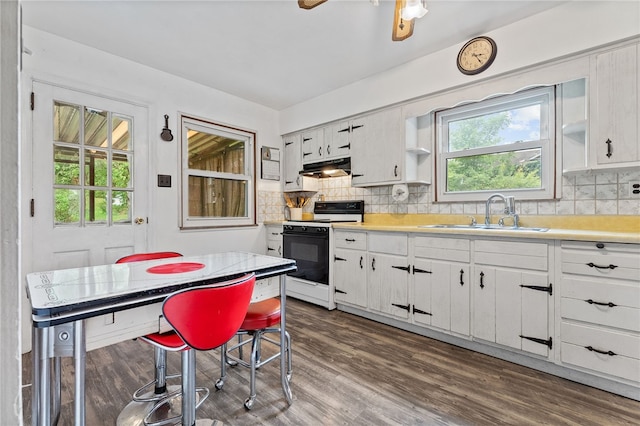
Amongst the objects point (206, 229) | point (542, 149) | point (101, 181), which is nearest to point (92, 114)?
point (101, 181)

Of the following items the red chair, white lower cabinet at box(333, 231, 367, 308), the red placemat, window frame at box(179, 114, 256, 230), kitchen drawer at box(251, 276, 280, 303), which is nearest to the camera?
the red chair

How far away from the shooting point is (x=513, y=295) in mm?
2162

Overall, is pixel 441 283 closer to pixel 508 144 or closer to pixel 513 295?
pixel 513 295

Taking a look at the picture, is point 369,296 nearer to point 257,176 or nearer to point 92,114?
point 257,176

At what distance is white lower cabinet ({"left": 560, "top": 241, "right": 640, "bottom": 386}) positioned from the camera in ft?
5.77

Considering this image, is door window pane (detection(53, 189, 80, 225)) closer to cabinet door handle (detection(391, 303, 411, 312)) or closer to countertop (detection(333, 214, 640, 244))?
countertop (detection(333, 214, 640, 244))

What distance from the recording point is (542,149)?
2551 mm

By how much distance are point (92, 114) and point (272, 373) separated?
2740 mm

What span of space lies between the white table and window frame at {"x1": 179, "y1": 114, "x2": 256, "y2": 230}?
176 cm

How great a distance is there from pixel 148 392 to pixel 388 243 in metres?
2.15

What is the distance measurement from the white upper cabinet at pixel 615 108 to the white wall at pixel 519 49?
136 millimetres

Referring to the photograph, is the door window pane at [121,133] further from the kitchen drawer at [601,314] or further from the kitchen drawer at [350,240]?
the kitchen drawer at [601,314]

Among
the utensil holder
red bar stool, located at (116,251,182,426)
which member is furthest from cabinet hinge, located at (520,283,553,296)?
the utensil holder

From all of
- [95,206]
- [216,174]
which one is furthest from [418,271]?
[95,206]
